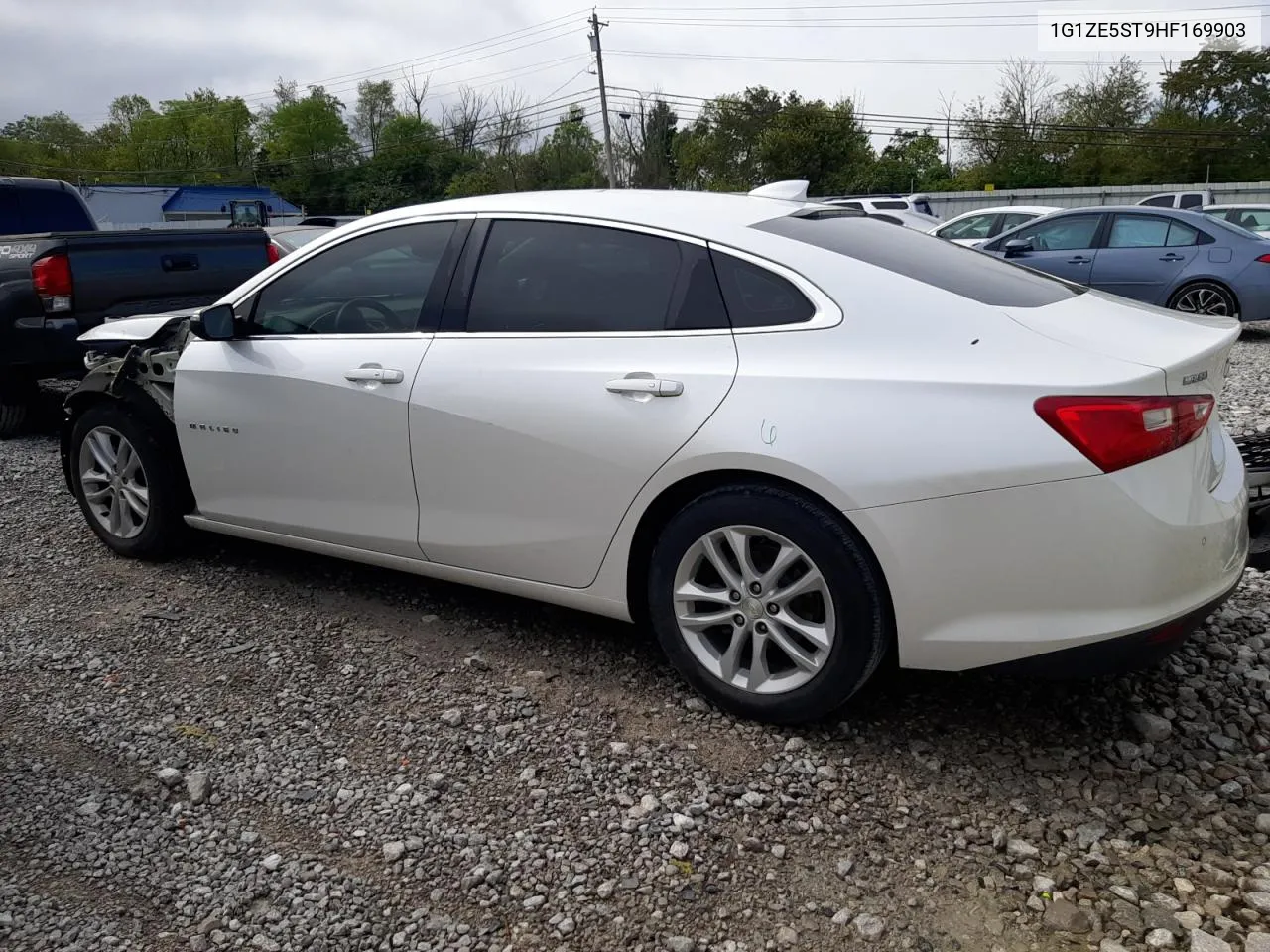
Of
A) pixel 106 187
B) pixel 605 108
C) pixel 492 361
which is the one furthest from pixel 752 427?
pixel 106 187

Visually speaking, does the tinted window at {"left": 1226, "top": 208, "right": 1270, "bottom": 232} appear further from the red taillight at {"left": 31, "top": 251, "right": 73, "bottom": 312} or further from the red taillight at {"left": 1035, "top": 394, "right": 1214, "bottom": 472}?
the red taillight at {"left": 31, "top": 251, "right": 73, "bottom": 312}

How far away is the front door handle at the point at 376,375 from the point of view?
A: 11.6 feet

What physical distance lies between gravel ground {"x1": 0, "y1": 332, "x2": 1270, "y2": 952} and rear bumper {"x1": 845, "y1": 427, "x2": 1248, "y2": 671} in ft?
1.48

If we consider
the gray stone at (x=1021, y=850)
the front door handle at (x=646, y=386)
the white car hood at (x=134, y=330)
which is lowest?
the gray stone at (x=1021, y=850)

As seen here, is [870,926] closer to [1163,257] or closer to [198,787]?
[198,787]

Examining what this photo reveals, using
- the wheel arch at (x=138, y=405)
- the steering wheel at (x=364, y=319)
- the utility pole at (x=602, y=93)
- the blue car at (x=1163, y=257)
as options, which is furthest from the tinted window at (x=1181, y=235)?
the utility pole at (x=602, y=93)

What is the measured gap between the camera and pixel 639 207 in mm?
3383

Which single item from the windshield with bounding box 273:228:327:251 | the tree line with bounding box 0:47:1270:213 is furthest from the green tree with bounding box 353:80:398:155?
the windshield with bounding box 273:228:327:251

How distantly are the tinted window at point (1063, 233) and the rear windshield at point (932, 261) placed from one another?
29.1 feet

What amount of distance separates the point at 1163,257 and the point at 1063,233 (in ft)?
3.90

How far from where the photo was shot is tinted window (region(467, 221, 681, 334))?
3.21 meters

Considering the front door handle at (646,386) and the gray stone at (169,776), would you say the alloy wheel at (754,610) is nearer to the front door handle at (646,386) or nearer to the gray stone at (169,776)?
the front door handle at (646,386)

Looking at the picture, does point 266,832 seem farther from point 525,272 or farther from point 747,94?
point 747,94

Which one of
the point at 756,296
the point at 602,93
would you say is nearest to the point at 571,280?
the point at 756,296
